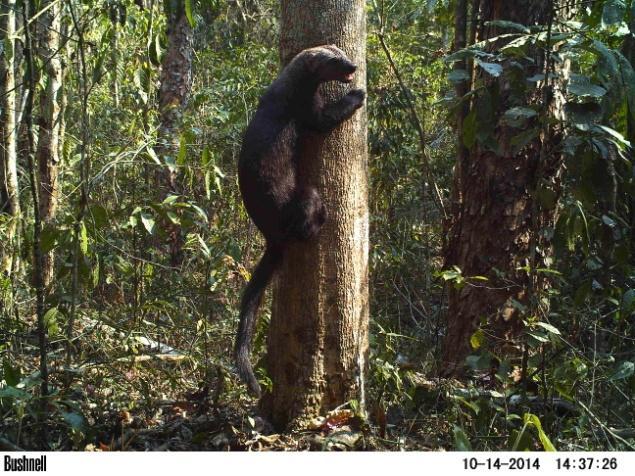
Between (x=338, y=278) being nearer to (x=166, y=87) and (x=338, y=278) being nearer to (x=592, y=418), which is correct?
(x=592, y=418)

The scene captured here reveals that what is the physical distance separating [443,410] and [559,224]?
1252 millimetres

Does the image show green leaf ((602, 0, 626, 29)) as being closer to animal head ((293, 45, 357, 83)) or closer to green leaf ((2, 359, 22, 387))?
animal head ((293, 45, 357, 83))

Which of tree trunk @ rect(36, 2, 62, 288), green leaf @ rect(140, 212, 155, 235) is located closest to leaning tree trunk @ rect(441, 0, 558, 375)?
green leaf @ rect(140, 212, 155, 235)

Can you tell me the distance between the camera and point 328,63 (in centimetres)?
398

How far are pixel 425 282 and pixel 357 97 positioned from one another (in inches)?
146

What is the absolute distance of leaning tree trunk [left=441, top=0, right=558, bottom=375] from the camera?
4715mm

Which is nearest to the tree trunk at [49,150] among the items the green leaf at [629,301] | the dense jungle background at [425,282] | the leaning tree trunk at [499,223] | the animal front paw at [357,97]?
the dense jungle background at [425,282]

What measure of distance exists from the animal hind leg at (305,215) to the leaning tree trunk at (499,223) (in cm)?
139

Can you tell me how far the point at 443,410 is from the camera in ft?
13.7

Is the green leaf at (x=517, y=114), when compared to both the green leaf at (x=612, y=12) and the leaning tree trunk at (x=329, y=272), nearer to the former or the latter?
the green leaf at (x=612, y=12)

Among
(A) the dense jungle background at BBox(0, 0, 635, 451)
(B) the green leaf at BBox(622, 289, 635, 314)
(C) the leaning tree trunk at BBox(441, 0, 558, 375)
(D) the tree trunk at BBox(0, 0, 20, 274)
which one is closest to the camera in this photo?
(A) the dense jungle background at BBox(0, 0, 635, 451)

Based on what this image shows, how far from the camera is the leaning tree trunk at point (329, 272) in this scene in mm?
3895
